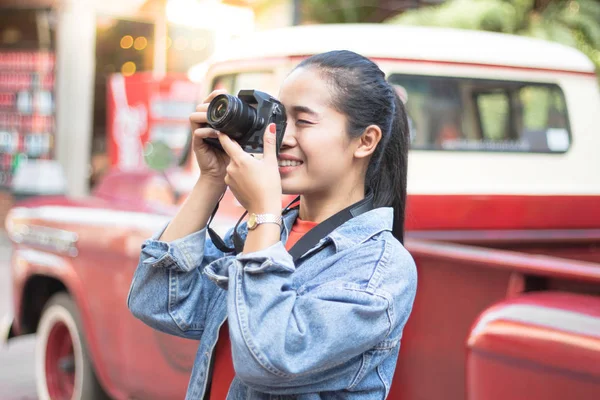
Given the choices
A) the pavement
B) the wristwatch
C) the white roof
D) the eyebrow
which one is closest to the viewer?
the wristwatch

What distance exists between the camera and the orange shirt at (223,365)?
173 centimetres

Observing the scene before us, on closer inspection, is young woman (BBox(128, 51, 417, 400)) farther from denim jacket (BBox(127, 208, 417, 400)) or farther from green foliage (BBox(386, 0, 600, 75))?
green foliage (BBox(386, 0, 600, 75))

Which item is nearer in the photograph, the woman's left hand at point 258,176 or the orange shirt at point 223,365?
the woman's left hand at point 258,176

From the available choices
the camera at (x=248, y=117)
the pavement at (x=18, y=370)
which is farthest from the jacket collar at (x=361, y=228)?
the pavement at (x=18, y=370)

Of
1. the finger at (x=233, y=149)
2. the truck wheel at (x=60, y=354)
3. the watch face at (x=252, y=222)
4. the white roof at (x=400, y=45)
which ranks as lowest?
the truck wheel at (x=60, y=354)

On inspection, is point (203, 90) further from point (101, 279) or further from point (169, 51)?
point (169, 51)

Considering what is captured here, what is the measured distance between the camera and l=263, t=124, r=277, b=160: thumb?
1.56 m

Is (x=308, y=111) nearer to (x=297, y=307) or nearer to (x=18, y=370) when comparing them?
(x=297, y=307)

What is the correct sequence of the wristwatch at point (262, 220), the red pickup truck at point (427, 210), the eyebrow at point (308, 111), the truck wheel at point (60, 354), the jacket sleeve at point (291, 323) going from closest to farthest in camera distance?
1. the jacket sleeve at point (291, 323)
2. the wristwatch at point (262, 220)
3. the eyebrow at point (308, 111)
4. the red pickup truck at point (427, 210)
5. the truck wheel at point (60, 354)

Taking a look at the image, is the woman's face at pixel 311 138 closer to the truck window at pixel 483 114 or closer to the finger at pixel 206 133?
the finger at pixel 206 133

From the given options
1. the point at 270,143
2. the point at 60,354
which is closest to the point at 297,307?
the point at 270,143

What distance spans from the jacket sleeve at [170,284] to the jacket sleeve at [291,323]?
275mm

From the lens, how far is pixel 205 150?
5.85 feet

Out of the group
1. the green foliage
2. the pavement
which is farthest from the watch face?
the green foliage
